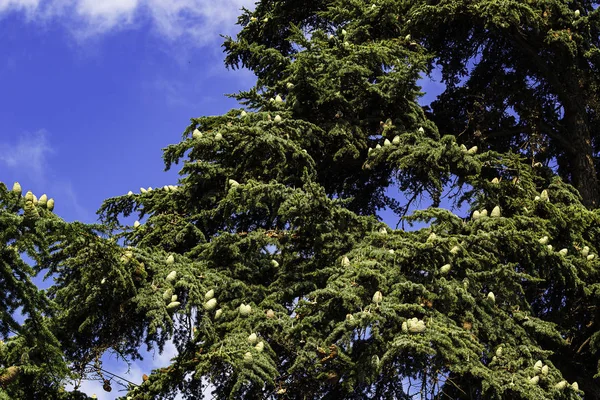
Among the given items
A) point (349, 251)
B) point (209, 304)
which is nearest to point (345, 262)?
point (349, 251)

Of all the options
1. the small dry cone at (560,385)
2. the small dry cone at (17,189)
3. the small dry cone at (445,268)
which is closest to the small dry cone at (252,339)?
the small dry cone at (445,268)

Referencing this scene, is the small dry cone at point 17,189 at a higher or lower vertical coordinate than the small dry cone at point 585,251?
lower

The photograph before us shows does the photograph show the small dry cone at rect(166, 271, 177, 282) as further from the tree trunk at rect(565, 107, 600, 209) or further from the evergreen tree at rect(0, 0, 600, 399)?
the tree trunk at rect(565, 107, 600, 209)

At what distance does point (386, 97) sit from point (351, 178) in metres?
1.78

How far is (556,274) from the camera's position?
770 cm

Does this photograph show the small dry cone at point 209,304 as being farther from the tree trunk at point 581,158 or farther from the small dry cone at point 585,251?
the tree trunk at point 581,158

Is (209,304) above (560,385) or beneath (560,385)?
above

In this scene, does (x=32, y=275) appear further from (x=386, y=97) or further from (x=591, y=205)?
(x=591, y=205)

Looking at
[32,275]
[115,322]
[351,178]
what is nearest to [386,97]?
[351,178]

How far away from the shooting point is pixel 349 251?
745cm

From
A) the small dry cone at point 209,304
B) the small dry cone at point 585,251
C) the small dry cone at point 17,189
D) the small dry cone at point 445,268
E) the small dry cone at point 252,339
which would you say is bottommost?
the small dry cone at point 252,339

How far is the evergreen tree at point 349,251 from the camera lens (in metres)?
6.26

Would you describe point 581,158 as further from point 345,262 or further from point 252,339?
point 252,339

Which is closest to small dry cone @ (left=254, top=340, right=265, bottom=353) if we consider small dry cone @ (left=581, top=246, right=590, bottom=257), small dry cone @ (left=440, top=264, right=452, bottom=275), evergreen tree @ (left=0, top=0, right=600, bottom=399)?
evergreen tree @ (left=0, top=0, right=600, bottom=399)
